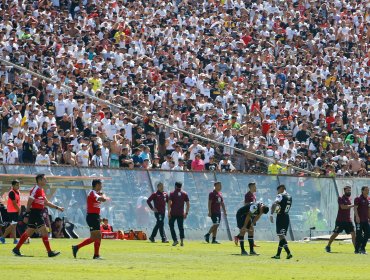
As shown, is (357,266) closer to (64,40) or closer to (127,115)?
(127,115)

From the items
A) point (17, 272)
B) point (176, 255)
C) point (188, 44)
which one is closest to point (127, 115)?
point (188, 44)

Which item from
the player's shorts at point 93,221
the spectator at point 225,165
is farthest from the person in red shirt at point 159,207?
the player's shorts at point 93,221

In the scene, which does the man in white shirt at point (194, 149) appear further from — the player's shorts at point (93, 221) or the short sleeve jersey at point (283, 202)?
the player's shorts at point (93, 221)

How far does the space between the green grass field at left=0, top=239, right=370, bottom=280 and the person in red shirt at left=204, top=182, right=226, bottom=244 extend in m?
3.07

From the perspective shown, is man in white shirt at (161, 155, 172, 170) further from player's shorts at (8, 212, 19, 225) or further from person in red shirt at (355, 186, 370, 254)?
person in red shirt at (355, 186, 370, 254)

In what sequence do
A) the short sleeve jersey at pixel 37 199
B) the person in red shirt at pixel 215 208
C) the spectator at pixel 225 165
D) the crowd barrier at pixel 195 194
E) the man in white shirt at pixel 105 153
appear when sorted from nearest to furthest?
the short sleeve jersey at pixel 37 199 < the person in red shirt at pixel 215 208 < the crowd barrier at pixel 195 194 < the man in white shirt at pixel 105 153 < the spectator at pixel 225 165

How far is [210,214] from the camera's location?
1588 inches

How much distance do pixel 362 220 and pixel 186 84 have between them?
16.5 meters

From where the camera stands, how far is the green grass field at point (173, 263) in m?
24.0

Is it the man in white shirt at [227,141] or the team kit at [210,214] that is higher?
the man in white shirt at [227,141]

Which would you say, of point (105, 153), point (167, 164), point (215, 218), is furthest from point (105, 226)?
point (167, 164)

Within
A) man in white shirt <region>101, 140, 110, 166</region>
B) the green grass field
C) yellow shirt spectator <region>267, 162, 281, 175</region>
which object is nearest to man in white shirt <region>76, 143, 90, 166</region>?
man in white shirt <region>101, 140, 110, 166</region>

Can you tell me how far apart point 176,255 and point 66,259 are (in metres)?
4.57

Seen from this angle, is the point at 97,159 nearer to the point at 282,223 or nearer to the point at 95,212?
the point at 282,223
